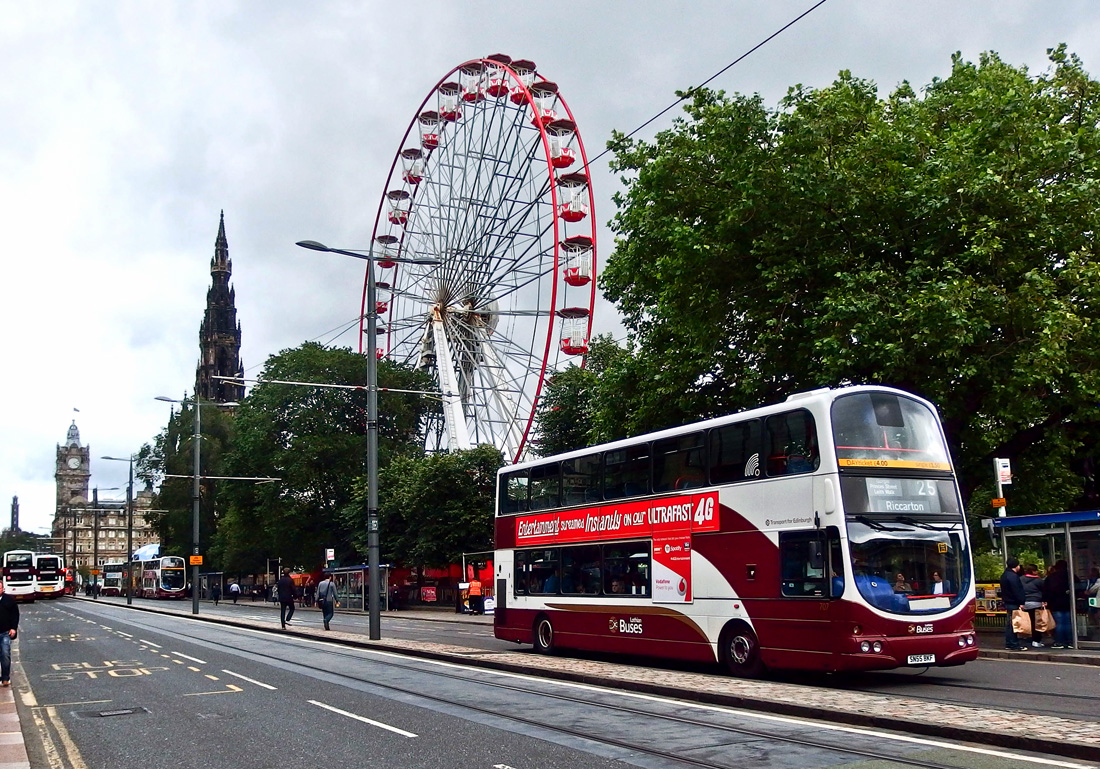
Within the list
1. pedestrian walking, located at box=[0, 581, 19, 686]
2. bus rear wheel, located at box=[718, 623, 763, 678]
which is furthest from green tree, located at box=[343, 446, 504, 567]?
bus rear wheel, located at box=[718, 623, 763, 678]

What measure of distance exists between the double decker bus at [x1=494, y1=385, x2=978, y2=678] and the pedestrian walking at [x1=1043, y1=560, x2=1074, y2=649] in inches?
212

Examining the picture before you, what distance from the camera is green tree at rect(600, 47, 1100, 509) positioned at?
22.2m

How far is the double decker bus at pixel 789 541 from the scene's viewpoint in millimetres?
15094

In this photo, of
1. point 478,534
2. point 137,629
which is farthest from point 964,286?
point 478,534

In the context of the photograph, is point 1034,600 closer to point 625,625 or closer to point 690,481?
point 690,481

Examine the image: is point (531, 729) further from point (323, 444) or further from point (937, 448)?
point (323, 444)

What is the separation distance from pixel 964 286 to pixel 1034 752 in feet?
44.7

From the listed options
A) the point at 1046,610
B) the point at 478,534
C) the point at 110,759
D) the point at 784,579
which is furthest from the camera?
the point at 478,534

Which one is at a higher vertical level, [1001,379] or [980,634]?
[1001,379]

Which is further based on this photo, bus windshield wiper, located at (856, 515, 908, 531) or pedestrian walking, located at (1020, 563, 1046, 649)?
pedestrian walking, located at (1020, 563, 1046, 649)

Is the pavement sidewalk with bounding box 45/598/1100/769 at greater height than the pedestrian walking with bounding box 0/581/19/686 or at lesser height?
lesser

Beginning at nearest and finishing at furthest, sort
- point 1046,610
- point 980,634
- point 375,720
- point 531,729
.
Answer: point 531,729 < point 375,720 < point 1046,610 < point 980,634

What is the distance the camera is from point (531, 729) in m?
11.8

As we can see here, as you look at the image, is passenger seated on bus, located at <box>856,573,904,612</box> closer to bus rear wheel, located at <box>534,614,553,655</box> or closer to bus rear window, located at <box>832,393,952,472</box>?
bus rear window, located at <box>832,393,952,472</box>
